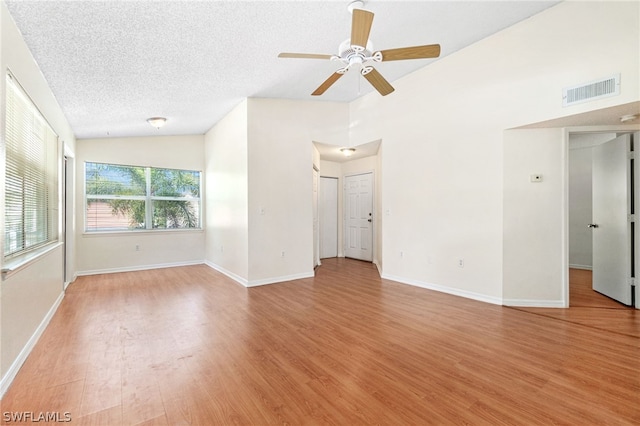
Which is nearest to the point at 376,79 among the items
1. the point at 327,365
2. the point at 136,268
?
the point at 327,365

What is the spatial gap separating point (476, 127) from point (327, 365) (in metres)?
3.38

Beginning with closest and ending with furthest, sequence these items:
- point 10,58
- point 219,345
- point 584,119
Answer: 1. point 10,58
2. point 219,345
3. point 584,119

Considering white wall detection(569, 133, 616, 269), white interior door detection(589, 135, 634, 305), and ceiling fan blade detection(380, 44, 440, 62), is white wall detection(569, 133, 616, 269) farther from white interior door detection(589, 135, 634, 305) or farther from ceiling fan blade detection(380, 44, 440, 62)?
ceiling fan blade detection(380, 44, 440, 62)

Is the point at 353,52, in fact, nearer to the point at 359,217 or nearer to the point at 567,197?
the point at 567,197

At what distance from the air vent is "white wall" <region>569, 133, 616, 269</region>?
348 centimetres

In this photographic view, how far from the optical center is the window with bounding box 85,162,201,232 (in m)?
5.57

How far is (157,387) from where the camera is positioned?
1.97 m

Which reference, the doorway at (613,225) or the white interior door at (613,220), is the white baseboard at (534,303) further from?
the white interior door at (613,220)

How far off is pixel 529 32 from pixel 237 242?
189 inches

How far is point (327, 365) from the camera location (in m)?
2.22

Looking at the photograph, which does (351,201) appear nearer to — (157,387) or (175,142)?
(175,142)

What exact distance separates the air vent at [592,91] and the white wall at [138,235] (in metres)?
6.32

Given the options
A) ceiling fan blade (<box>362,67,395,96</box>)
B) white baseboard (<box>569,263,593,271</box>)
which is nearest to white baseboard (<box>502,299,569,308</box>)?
ceiling fan blade (<box>362,67,395,96</box>)

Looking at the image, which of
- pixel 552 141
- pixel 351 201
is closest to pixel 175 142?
pixel 351 201
